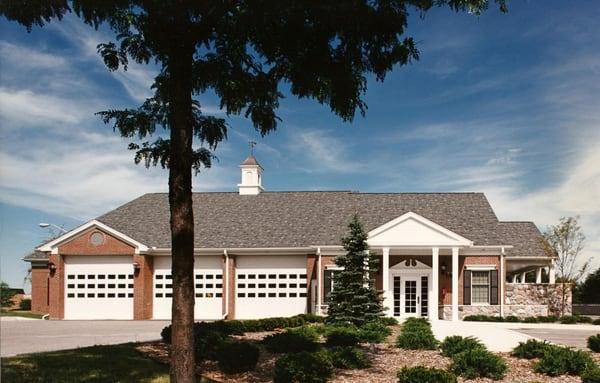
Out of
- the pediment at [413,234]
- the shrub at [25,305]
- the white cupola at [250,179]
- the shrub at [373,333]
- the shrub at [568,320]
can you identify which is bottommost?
the shrub at [25,305]

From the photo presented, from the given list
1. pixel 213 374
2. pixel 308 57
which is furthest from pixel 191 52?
pixel 213 374

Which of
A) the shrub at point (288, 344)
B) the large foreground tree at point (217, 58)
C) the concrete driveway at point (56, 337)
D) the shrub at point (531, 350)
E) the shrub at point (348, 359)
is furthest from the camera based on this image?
the concrete driveway at point (56, 337)

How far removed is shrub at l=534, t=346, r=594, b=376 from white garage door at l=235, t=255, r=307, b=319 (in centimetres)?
1834

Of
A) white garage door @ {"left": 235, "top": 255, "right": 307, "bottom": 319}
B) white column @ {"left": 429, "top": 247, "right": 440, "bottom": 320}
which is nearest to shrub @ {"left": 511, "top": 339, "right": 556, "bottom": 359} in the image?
white column @ {"left": 429, "top": 247, "right": 440, "bottom": 320}

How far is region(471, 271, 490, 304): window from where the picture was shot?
29.3m

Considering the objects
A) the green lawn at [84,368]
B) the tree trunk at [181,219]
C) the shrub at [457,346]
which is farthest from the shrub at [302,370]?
the shrub at [457,346]

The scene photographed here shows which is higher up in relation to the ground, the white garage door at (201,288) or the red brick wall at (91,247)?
the red brick wall at (91,247)

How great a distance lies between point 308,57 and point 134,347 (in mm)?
8833

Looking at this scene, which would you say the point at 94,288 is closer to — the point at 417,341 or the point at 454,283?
the point at 454,283

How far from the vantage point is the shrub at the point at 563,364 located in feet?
40.9

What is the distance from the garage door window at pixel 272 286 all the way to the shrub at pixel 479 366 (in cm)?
1820

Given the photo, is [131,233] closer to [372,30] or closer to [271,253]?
[271,253]

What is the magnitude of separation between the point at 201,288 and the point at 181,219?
2248cm

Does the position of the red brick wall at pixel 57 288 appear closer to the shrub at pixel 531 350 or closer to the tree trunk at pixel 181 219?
the tree trunk at pixel 181 219
